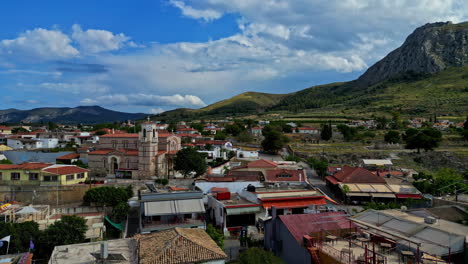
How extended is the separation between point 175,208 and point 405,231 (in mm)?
13479

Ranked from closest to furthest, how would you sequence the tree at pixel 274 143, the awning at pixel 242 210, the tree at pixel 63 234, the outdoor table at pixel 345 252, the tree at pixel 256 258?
the outdoor table at pixel 345 252 → the tree at pixel 256 258 → the tree at pixel 63 234 → the awning at pixel 242 210 → the tree at pixel 274 143

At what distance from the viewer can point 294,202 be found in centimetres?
2544

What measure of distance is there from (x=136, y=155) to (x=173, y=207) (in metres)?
26.1

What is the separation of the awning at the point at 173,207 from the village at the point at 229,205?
0.07m

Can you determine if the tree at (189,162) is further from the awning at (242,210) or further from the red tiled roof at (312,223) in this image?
the red tiled roof at (312,223)

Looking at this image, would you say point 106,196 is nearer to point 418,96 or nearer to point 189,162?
point 189,162

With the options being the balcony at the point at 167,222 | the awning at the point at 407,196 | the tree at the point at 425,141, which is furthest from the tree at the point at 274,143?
the balcony at the point at 167,222

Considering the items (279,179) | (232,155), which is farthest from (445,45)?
(279,179)

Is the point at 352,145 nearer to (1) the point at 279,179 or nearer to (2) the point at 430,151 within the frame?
(2) the point at 430,151

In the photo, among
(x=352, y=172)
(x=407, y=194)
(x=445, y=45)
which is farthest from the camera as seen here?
(x=445, y=45)

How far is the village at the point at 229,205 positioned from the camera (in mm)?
13047

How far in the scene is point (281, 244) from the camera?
16.2 m

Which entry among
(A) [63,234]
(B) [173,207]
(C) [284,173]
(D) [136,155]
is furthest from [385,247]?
(D) [136,155]

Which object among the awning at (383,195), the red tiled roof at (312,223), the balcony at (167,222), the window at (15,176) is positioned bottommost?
the awning at (383,195)
